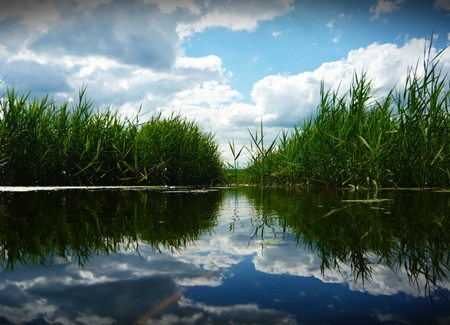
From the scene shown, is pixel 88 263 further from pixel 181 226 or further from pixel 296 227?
pixel 296 227

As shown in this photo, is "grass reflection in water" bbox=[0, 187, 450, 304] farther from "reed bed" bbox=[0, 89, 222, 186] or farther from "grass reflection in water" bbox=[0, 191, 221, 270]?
"reed bed" bbox=[0, 89, 222, 186]

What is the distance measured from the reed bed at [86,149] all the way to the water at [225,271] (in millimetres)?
3308

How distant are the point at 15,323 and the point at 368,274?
83 centimetres

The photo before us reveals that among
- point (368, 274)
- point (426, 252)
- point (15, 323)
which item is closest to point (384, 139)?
point (426, 252)

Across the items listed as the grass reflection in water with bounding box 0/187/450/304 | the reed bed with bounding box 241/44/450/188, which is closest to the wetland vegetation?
the reed bed with bounding box 241/44/450/188

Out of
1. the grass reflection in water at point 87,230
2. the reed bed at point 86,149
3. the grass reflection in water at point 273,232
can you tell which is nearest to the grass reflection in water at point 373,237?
the grass reflection in water at point 273,232

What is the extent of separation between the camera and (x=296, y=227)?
1.61 metres

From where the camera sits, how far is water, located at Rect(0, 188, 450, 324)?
2.29 ft

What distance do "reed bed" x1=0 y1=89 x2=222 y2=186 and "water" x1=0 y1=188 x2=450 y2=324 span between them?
331 cm

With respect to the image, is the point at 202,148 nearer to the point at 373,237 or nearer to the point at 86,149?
the point at 86,149

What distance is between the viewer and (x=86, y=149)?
4.81m

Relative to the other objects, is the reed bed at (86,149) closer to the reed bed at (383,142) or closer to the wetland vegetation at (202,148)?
the wetland vegetation at (202,148)

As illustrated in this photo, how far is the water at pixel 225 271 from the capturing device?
70 cm

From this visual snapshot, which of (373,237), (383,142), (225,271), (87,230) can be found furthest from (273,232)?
(383,142)
